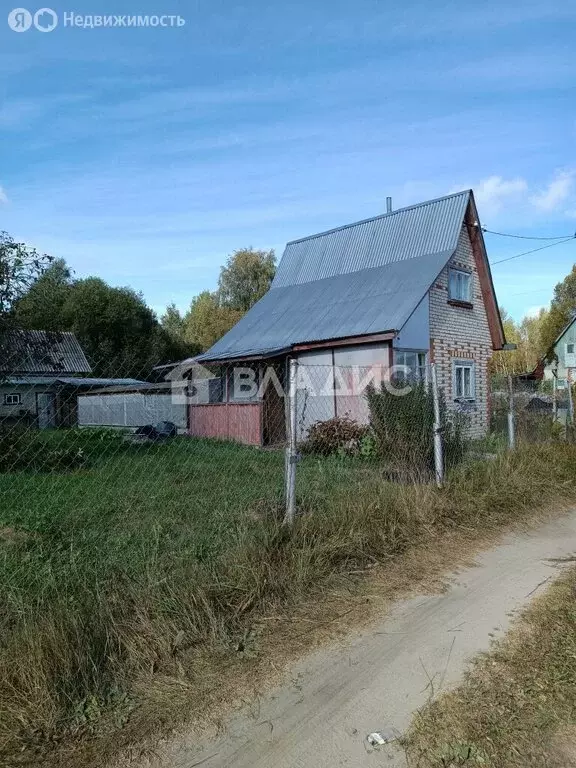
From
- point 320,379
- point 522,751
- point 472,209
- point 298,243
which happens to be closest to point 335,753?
point 522,751

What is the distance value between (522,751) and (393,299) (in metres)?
13.5

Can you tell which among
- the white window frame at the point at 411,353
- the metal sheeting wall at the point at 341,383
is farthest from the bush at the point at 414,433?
the white window frame at the point at 411,353

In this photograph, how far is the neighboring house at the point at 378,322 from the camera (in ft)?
48.1

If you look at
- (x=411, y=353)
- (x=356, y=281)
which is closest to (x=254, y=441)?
(x=411, y=353)

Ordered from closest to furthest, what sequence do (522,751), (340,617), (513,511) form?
1. (522,751)
2. (340,617)
3. (513,511)

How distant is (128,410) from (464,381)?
1178 cm

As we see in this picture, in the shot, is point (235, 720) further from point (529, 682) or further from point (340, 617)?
point (529, 682)

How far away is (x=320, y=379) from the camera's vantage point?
14.8m

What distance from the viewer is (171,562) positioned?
412 centimetres

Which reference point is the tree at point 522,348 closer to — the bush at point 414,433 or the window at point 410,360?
the window at point 410,360

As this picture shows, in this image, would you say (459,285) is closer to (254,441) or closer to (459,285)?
(459,285)

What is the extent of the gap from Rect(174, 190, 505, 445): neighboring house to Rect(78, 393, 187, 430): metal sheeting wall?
197 centimetres

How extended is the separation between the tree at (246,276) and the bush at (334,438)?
1191 inches

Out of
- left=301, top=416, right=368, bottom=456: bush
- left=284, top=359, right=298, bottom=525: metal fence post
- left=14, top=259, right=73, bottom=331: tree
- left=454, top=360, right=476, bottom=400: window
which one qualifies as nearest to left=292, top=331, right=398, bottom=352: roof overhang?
left=301, top=416, right=368, bottom=456: bush
